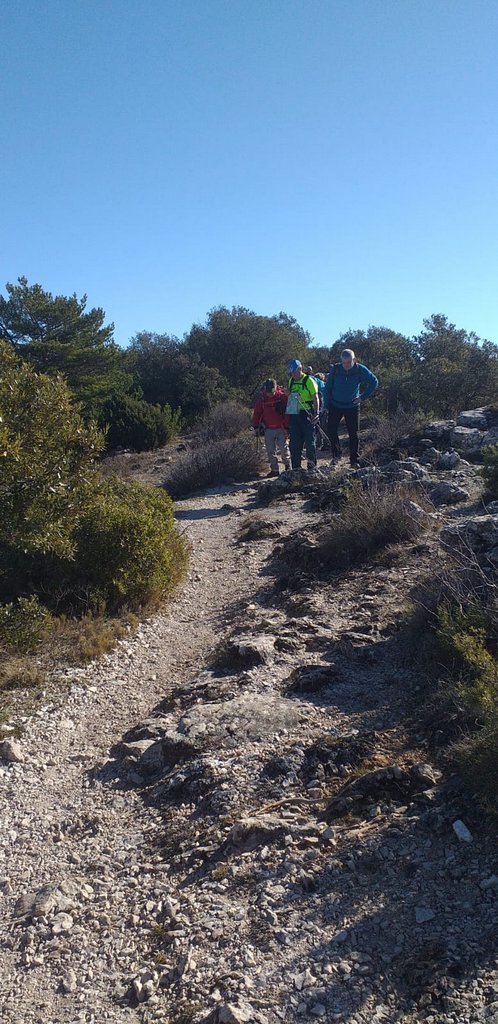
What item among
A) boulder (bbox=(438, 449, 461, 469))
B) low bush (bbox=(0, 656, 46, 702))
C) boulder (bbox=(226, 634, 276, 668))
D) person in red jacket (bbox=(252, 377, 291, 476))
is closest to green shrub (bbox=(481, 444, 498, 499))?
boulder (bbox=(438, 449, 461, 469))

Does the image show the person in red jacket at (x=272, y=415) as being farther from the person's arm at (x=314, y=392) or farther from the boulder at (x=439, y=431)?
the boulder at (x=439, y=431)

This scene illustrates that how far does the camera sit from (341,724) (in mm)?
4043

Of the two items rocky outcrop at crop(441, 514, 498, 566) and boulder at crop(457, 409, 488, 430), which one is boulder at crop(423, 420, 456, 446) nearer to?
boulder at crop(457, 409, 488, 430)

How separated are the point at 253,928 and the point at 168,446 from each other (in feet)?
53.2

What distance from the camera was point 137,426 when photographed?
18.3m

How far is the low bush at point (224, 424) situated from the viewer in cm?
1647

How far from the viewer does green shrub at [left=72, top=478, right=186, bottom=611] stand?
21.0ft

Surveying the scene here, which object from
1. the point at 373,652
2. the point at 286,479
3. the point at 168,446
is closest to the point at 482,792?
the point at 373,652

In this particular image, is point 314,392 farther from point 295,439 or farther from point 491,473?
point 491,473

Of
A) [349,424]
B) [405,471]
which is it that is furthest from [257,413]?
[405,471]

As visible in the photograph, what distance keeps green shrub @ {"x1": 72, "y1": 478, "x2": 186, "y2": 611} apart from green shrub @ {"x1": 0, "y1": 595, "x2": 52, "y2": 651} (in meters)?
0.65

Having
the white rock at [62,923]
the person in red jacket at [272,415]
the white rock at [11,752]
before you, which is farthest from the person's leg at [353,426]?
the white rock at [62,923]

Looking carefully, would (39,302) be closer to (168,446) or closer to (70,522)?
(168,446)

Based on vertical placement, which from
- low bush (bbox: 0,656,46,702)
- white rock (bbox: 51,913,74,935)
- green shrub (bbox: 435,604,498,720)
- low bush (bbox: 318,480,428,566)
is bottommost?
white rock (bbox: 51,913,74,935)
